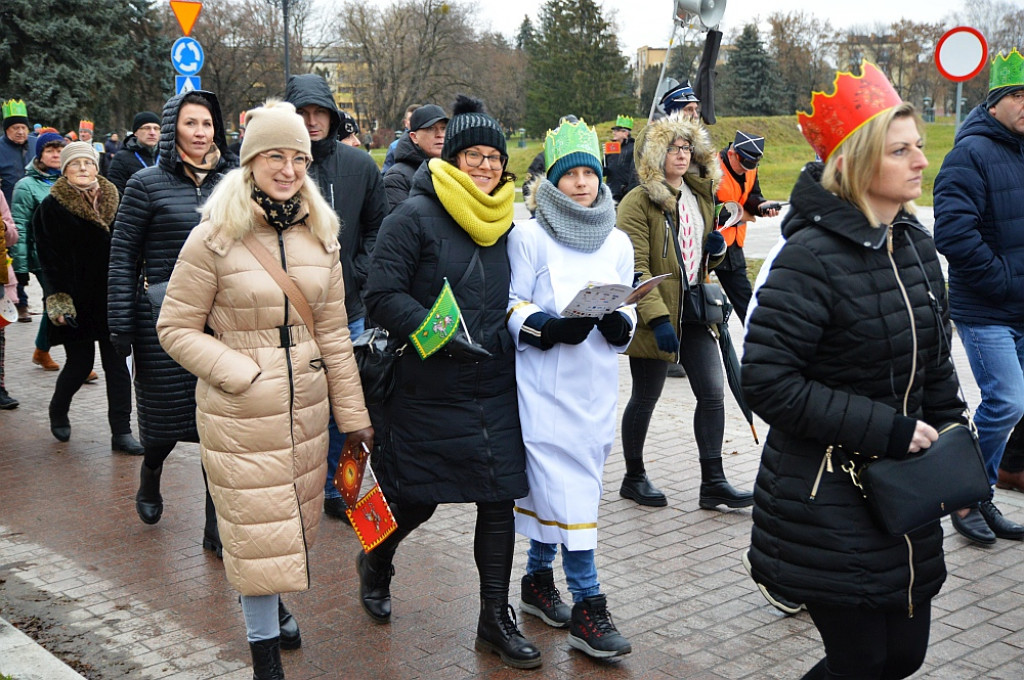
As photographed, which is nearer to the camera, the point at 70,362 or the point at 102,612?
the point at 102,612

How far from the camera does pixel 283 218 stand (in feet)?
13.3

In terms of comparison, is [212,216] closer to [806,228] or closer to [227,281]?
[227,281]

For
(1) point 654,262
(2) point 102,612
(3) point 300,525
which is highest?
(1) point 654,262

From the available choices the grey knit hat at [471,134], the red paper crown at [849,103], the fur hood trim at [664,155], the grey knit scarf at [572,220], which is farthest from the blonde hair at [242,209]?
the fur hood trim at [664,155]

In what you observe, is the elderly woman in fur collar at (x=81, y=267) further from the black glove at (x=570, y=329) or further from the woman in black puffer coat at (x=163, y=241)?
the black glove at (x=570, y=329)

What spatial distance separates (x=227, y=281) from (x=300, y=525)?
903 mm

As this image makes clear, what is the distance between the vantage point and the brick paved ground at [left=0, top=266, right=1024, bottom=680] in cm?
440

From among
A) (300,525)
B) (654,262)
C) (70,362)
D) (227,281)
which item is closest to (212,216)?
(227,281)

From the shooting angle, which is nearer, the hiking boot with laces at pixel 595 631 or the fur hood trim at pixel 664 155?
the hiking boot with laces at pixel 595 631

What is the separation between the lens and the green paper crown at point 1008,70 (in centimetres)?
549

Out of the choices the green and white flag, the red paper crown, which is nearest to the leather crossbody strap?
the green and white flag

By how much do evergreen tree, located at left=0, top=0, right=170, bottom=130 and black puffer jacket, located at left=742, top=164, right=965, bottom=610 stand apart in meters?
38.4

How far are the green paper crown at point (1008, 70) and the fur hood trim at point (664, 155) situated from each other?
4.80ft

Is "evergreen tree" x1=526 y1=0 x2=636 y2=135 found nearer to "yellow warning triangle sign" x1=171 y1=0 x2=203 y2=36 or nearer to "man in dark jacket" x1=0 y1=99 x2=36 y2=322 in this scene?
"man in dark jacket" x1=0 y1=99 x2=36 y2=322
